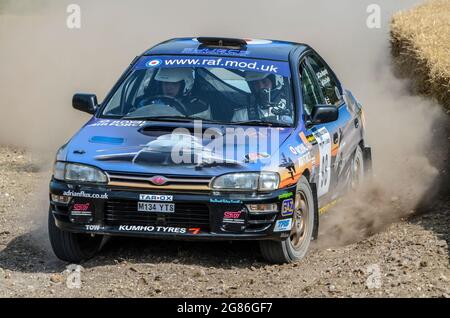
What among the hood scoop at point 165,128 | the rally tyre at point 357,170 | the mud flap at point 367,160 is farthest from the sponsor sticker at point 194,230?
the mud flap at point 367,160

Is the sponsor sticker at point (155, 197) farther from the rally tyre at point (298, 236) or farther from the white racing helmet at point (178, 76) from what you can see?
the white racing helmet at point (178, 76)

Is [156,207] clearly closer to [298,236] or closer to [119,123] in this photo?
[119,123]

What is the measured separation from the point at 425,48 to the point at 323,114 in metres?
4.71

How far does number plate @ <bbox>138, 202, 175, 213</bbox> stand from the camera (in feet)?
25.0

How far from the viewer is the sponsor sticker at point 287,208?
25.3 feet

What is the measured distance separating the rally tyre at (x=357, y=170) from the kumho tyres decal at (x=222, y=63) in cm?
168

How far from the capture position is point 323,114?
859cm

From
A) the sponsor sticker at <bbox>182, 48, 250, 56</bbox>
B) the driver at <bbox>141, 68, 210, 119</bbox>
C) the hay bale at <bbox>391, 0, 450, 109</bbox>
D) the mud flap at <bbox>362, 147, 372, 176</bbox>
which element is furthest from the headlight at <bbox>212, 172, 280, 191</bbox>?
the hay bale at <bbox>391, 0, 450, 109</bbox>

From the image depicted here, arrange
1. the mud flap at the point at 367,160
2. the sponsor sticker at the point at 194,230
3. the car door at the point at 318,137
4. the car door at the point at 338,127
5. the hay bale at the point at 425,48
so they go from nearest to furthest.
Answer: the sponsor sticker at the point at 194,230 → the car door at the point at 318,137 → the car door at the point at 338,127 → the mud flap at the point at 367,160 → the hay bale at the point at 425,48

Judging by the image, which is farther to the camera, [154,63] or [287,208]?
[154,63]

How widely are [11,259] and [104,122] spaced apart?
4.30 ft

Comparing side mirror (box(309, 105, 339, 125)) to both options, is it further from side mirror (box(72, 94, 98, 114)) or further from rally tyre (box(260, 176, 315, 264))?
side mirror (box(72, 94, 98, 114))

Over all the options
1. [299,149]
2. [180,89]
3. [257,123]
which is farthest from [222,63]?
[299,149]
